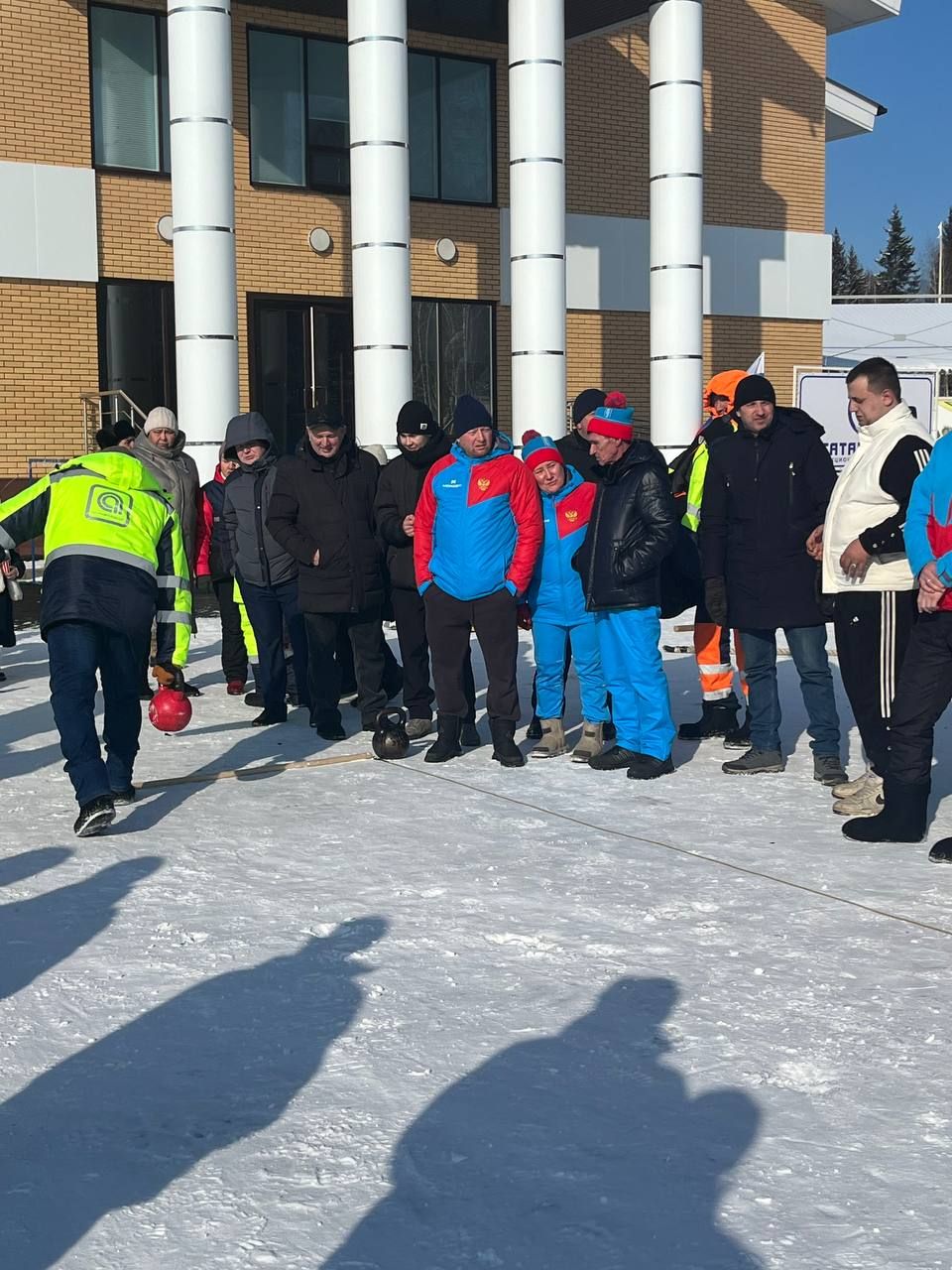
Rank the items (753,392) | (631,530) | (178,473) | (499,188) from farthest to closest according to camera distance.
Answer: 1. (499,188)
2. (178,473)
3. (631,530)
4. (753,392)

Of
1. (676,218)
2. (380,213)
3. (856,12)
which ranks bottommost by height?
(380,213)

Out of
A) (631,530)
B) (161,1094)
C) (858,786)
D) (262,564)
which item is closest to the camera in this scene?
(161,1094)

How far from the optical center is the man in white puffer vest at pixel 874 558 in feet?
22.4

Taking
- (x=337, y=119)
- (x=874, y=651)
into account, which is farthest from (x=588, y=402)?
(x=337, y=119)

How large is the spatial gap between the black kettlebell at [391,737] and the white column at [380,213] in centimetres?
1057

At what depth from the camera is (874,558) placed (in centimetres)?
698

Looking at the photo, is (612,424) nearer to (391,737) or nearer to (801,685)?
(801,685)

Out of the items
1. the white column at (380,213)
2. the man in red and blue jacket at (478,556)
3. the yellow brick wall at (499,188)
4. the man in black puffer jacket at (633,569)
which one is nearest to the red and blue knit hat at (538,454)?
the man in red and blue jacket at (478,556)

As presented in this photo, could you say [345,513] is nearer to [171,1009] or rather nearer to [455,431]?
[455,431]

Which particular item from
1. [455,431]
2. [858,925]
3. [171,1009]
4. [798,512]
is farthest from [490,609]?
[171,1009]

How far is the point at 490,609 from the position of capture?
8.36 meters

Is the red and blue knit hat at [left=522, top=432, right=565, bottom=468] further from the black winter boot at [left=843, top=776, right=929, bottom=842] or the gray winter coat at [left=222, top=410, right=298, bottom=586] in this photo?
the black winter boot at [left=843, top=776, right=929, bottom=842]

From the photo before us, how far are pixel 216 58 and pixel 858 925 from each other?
1545cm

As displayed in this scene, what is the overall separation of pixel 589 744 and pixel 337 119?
15735 millimetres
